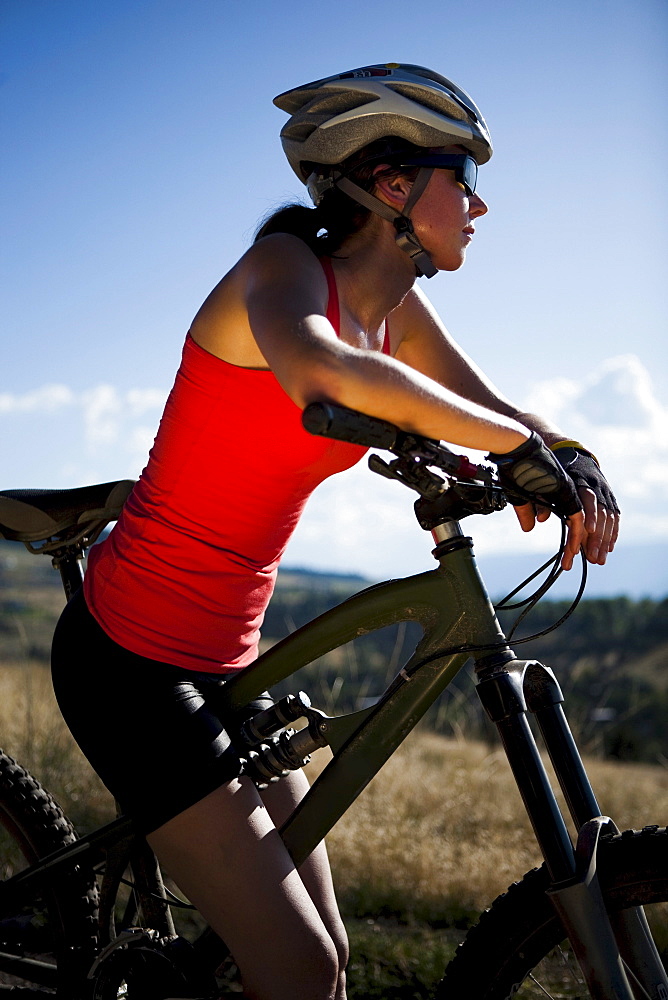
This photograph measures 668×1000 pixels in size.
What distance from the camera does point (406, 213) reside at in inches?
75.2

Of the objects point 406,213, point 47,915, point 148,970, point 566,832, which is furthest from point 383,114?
point 47,915

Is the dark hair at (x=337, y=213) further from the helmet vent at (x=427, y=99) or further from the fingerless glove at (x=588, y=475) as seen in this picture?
the fingerless glove at (x=588, y=475)

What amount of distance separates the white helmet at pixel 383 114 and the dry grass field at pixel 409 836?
2.58m

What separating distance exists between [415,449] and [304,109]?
0.96 metres

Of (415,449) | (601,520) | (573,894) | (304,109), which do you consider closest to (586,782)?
(573,894)

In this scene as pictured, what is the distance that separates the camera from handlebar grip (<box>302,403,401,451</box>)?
4.70 ft

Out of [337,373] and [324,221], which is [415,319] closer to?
[324,221]

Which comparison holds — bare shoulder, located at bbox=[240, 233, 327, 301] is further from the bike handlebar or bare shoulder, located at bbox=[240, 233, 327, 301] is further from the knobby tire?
the knobby tire

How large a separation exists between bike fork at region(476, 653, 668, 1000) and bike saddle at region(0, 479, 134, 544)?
3.51ft

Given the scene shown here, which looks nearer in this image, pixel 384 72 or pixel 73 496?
pixel 384 72

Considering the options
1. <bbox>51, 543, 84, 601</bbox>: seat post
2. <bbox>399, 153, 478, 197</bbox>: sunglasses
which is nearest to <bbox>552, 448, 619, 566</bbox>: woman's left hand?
<bbox>399, 153, 478, 197</bbox>: sunglasses

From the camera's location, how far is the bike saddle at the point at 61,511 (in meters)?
2.26

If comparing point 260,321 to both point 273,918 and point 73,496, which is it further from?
point 273,918

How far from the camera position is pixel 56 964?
85.8 inches
